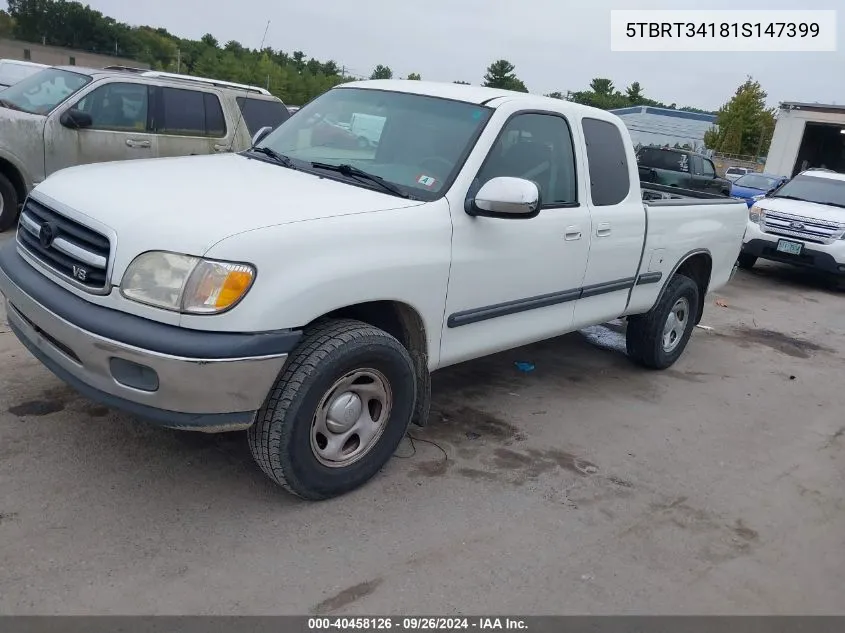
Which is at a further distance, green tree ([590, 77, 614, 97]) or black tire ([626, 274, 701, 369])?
green tree ([590, 77, 614, 97])

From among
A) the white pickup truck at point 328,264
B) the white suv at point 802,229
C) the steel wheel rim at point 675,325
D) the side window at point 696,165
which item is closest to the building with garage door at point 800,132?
the side window at point 696,165

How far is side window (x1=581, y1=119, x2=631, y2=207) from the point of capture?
4641mm

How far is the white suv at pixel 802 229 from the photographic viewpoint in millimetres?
10422

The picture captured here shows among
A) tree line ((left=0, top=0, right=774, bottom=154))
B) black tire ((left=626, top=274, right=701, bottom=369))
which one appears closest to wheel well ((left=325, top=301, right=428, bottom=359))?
black tire ((left=626, top=274, right=701, bottom=369))

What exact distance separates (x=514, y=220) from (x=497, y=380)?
5.51 ft

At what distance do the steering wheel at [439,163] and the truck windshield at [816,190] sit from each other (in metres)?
9.66

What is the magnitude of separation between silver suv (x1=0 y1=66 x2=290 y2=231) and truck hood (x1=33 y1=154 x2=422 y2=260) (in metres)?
4.41

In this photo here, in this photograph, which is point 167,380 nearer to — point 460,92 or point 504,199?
point 504,199

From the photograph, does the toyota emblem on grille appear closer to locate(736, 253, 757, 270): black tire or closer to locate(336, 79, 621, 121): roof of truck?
locate(336, 79, 621, 121): roof of truck

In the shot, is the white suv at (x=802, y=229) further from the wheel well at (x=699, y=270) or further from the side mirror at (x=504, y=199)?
the side mirror at (x=504, y=199)

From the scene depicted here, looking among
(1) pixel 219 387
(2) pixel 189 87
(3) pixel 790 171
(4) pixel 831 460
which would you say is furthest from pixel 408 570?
(3) pixel 790 171

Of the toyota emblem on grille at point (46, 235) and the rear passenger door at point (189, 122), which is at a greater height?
the rear passenger door at point (189, 122)

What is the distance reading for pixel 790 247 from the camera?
1070cm
